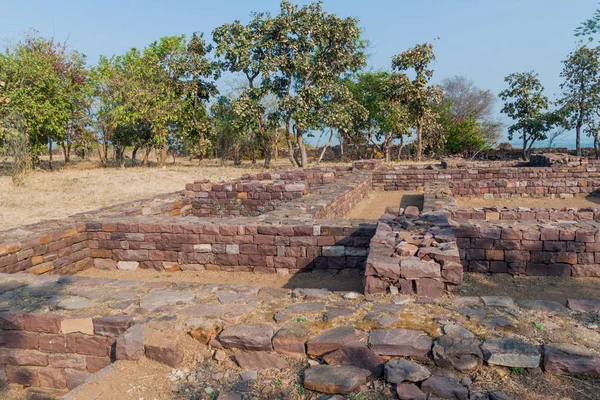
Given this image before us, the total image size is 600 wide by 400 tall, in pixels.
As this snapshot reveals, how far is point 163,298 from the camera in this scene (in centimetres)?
396

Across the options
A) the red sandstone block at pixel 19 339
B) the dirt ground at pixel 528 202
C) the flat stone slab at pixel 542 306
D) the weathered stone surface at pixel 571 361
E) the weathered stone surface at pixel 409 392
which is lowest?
the red sandstone block at pixel 19 339

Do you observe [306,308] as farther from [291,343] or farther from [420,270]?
[420,270]

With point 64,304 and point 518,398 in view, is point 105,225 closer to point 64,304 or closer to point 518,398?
point 64,304

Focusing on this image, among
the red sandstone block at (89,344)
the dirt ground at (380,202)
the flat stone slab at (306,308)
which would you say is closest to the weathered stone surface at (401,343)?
the flat stone slab at (306,308)

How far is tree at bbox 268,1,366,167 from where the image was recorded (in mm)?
23312

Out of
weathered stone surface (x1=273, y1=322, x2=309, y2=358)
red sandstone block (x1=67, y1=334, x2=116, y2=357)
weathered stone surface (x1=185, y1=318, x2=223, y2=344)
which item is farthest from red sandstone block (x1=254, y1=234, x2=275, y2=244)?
weathered stone surface (x1=273, y1=322, x2=309, y2=358)

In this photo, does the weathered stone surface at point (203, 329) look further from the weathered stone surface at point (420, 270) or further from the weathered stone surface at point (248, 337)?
the weathered stone surface at point (420, 270)

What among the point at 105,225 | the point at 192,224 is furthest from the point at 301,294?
the point at 105,225

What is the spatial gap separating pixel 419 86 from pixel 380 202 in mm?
15625

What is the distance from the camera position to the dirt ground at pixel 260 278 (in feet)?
19.6

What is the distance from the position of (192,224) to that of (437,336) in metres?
4.56

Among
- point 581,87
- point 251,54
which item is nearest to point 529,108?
point 581,87

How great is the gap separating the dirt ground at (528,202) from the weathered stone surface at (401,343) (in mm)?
9535

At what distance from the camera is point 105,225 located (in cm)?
703
